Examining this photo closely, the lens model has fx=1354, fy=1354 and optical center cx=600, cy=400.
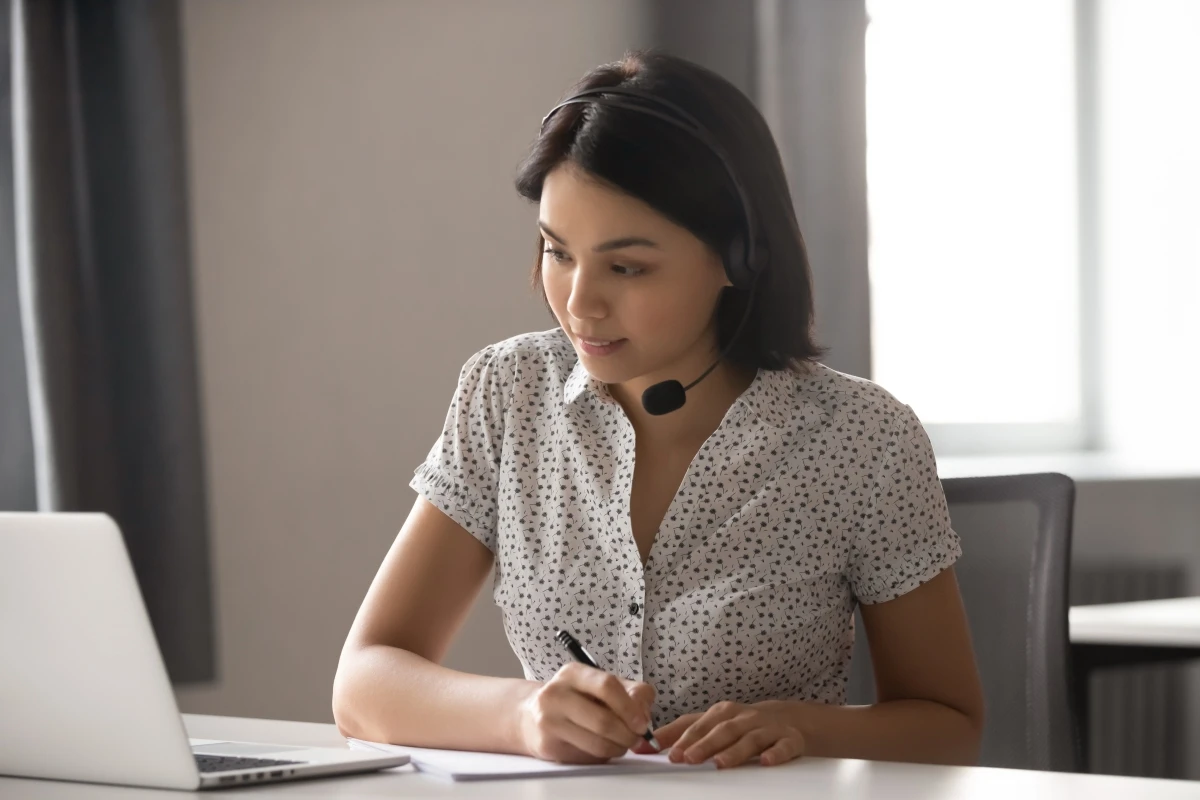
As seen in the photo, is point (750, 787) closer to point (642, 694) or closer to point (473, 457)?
point (642, 694)

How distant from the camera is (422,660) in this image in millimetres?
1189

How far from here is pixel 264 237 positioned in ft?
8.13

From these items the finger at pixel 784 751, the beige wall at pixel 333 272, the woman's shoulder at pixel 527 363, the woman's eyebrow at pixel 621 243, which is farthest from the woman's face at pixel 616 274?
the beige wall at pixel 333 272

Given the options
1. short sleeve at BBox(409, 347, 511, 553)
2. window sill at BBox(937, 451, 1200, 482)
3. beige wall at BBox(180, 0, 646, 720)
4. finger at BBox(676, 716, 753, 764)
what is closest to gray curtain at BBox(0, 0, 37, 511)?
beige wall at BBox(180, 0, 646, 720)

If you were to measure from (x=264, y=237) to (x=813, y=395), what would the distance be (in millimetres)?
1412

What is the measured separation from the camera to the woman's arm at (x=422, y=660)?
106 cm

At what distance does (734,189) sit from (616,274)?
139 mm

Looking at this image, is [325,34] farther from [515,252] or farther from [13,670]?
[13,670]

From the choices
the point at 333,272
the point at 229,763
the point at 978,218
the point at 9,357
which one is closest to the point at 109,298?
the point at 9,357

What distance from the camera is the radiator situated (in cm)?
283

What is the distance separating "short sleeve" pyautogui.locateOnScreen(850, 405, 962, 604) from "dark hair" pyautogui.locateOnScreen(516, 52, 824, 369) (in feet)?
0.49

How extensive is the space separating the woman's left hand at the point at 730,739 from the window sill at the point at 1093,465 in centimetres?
181

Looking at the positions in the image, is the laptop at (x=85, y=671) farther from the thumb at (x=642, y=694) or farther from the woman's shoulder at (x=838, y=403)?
the woman's shoulder at (x=838, y=403)

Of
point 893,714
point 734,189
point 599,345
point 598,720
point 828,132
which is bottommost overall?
point 893,714
